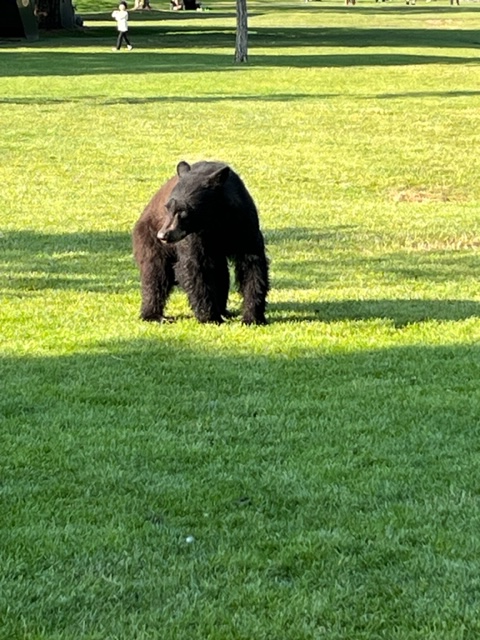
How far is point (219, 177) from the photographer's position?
9.96 meters

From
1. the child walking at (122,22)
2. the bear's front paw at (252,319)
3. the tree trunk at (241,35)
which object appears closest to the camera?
the bear's front paw at (252,319)

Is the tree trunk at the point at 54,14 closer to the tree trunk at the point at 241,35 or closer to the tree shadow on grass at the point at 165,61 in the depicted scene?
the tree shadow on grass at the point at 165,61

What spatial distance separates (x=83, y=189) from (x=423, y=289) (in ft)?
26.2

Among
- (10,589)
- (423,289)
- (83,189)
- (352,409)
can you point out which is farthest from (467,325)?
(83,189)

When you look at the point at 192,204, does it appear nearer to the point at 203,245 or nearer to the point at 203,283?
the point at 203,245

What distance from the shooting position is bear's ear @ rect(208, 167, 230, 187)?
391 inches

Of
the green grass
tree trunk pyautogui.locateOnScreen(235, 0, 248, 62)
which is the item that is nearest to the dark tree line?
tree trunk pyautogui.locateOnScreen(235, 0, 248, 62)

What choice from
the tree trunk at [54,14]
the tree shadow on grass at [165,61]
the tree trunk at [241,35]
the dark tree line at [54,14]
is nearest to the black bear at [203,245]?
the tree shadow on grass at [165,61]

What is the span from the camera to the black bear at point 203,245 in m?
9.88

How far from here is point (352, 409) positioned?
7914 millimetres

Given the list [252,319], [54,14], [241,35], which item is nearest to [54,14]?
[54,14]

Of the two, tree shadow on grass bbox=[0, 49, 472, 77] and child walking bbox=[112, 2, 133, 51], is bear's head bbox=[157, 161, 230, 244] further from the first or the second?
child walking bbox=[112, 2, 133, 51]

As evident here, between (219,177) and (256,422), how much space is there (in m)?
2.79

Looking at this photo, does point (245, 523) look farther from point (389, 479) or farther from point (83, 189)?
point (83, 189)
